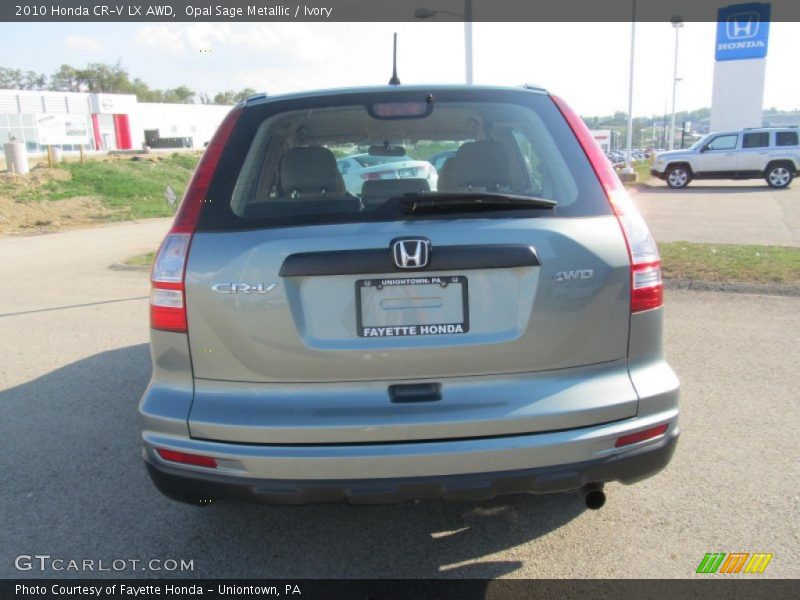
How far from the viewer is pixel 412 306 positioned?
2355 millimetres

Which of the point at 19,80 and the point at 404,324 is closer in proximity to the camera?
the point at 404,324

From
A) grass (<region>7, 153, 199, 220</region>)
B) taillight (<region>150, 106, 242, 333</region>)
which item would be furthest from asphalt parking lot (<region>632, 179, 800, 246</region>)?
→ grass (<region>7, 153, 199, 220</region>)

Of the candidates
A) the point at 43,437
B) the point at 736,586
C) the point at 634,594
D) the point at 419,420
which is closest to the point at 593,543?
the point at 634,594

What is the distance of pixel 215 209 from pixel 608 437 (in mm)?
1637

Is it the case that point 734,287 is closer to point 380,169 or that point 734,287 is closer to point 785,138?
point 380,169

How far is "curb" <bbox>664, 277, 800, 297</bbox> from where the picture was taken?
23.4ft

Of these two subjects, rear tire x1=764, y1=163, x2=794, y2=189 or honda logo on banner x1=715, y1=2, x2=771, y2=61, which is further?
honda logo on banner x1=715, y1=2, x2=771, y2=61

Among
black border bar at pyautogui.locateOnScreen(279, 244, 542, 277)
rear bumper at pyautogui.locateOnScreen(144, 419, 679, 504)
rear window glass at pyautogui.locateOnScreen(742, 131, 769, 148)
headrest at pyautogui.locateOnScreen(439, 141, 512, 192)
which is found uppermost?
headrest at pyautogui.locateOnScreen(439, 141, 512, 192)

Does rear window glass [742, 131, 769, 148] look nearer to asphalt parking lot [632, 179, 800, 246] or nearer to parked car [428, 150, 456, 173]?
asphalt parking lot [632, 179, 800, 246]

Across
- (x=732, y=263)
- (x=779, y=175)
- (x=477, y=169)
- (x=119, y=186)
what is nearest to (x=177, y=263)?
(x=477, y=169)

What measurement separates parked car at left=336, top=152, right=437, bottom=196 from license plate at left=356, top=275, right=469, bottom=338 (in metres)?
0.58

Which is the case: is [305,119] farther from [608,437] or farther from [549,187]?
[608,437]

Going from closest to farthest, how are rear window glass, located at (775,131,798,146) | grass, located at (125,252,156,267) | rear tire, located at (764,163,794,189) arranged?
1. grass, located at (125,252,156,267)
2. rear tire, located at (764,163,794,189)
3. rear window glass, located at (775,131,798,146)

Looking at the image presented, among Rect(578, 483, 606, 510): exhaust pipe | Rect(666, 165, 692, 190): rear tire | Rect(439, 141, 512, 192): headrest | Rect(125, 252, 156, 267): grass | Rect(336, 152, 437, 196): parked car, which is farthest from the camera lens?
Rect(666, 165, 692, 190): rear tire
